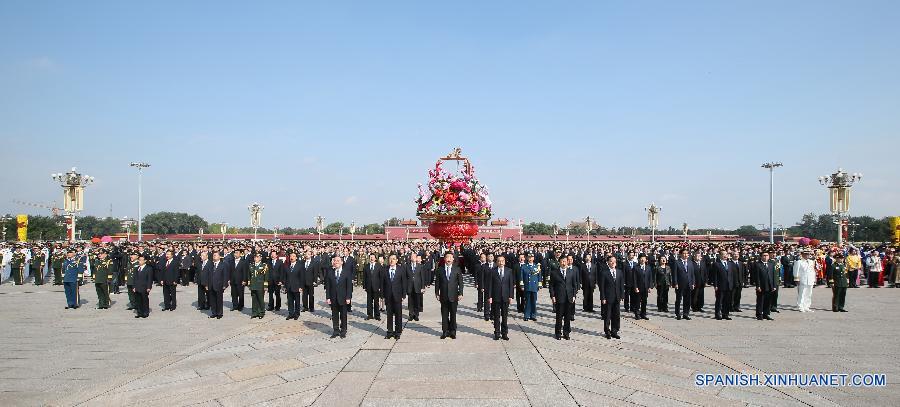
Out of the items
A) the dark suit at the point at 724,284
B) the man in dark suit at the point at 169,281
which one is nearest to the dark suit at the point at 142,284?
the man in dark suit at the point at 169,281

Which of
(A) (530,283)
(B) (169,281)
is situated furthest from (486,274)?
(B) (169,281)

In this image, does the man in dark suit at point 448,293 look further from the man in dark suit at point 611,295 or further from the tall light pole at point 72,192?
the tall light pole at point 72,192

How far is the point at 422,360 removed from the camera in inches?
339

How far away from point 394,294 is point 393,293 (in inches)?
1.1

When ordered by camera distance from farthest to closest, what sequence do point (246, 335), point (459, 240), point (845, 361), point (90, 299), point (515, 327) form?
point (459, 240) < point (90, 299) < point (515, 327) < point (246, 335) < point (845, 361)

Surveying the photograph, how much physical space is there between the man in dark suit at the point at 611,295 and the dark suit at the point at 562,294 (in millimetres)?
692

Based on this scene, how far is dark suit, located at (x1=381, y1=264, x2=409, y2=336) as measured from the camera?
34.9 feet

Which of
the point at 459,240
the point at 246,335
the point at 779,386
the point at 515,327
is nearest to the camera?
the point at 779,386

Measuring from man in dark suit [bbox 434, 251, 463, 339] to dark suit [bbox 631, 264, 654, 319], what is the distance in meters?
5.31

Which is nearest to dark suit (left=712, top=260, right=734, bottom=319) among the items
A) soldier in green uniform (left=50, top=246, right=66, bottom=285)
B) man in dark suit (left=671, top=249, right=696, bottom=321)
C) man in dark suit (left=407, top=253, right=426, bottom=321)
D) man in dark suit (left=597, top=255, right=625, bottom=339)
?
man in dark suit (left=671, top=249, right=696, bottom=321)

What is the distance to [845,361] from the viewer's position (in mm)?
8875

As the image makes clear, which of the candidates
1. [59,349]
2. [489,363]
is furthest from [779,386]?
[59,349]

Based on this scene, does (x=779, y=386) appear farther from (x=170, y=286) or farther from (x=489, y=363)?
(x=170, y=286)

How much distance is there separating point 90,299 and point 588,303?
640 inches
